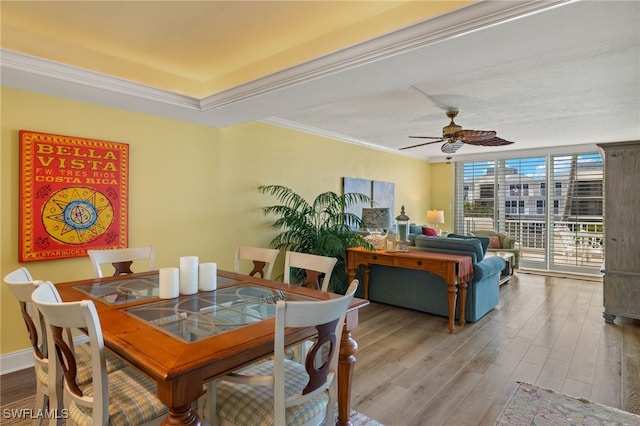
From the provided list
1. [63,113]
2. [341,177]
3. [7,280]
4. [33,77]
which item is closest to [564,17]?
[7,280]

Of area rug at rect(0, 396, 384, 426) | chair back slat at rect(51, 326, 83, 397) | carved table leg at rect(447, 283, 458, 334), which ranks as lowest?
area rug at rect(0, 396, 384, 426)

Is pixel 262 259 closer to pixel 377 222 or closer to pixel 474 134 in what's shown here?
pixel 377 222

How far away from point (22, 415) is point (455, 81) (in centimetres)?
416

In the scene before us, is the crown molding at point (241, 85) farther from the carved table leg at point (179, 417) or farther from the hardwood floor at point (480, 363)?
the hardwood floor at point (480, 363)

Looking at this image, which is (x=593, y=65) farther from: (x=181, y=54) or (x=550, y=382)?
(x=181, y=54)

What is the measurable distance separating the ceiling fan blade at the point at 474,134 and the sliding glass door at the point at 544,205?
3828 mm

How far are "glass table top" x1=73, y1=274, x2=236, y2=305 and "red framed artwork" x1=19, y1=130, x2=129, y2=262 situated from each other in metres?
0.99

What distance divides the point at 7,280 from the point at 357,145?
517 centimetres

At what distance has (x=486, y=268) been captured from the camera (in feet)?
13.0

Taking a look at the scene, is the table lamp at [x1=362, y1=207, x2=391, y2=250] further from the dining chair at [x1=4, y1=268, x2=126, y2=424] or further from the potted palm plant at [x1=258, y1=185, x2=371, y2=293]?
the dining chair at [x1=4, y1=268, x2=126, y2=424]

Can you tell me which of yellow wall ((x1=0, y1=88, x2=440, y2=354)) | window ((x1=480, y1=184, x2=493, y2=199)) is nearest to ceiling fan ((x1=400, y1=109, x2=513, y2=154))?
yellow wall ((x1=0, y1=88, x2=440, y2=354))

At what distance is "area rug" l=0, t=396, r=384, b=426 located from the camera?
213 centimetres

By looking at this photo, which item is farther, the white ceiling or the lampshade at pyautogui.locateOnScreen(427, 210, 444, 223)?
the lampshade at pyautogui.locateOnScreen(427, 210, 444, 223)

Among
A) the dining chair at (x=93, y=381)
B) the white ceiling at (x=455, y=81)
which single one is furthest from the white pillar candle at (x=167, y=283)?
the white ceiling at (x=455, y=81)
